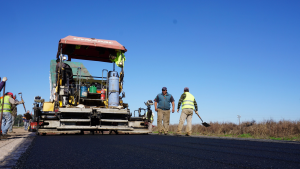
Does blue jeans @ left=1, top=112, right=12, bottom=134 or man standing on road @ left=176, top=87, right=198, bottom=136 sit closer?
blue jeans @ left=1, top=112, right=12, bottom=134

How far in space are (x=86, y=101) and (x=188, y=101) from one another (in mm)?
3598

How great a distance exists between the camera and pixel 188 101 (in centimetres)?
990

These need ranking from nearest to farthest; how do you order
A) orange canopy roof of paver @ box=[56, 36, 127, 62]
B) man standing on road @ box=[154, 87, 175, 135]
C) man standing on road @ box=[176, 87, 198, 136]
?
1. man standing on road @ box=[176, 87, 198, 136]
2. orange canopy roof of paver @ box=[56, 36, 127, 62]
3. man standing on road @ box=[154, 87, 175, 135]

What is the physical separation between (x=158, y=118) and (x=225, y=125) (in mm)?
3891

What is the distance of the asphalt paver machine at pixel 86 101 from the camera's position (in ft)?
30.8

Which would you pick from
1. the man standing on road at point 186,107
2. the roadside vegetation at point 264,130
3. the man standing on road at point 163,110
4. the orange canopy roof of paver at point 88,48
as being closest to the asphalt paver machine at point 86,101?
the orange canopy roof of paver at point 88,48

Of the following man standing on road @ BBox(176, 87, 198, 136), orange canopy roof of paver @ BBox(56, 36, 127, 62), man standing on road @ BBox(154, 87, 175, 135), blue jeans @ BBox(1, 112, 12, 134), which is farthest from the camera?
man standing on road @ BBox(154, 87, 175, 135)

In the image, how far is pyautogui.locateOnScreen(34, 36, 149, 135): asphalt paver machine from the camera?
9375 mm

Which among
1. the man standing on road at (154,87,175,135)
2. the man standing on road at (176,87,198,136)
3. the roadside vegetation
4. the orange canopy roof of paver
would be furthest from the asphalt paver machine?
the roadside vegetation

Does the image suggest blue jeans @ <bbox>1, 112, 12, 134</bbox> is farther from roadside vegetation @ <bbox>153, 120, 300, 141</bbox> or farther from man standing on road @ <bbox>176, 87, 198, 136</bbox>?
roadside vegetation @ <bbox>153, 120, 300, 141</bbox>

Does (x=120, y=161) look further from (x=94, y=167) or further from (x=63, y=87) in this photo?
(x=63, y=87)

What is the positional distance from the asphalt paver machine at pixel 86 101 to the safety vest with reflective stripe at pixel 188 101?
69.0 inches

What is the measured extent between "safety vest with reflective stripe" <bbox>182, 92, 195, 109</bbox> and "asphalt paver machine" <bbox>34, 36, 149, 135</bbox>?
1751 mm

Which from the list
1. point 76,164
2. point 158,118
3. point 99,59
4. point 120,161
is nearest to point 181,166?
point 120,161
